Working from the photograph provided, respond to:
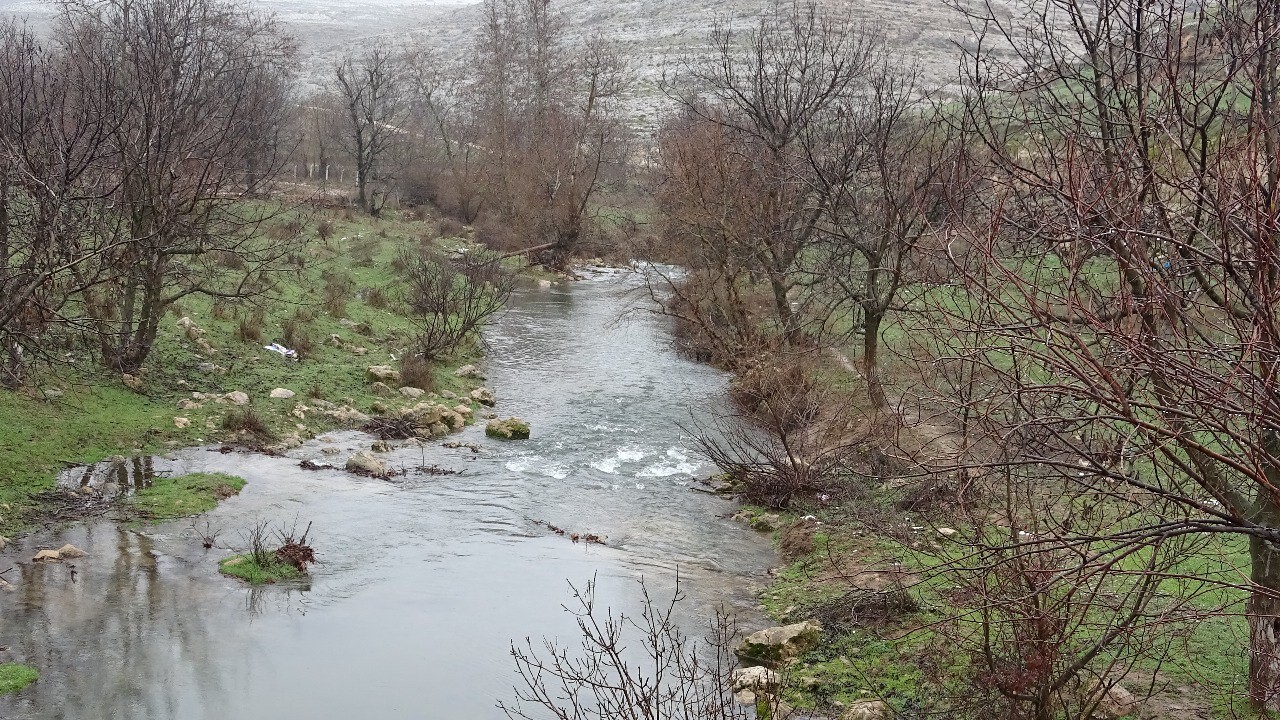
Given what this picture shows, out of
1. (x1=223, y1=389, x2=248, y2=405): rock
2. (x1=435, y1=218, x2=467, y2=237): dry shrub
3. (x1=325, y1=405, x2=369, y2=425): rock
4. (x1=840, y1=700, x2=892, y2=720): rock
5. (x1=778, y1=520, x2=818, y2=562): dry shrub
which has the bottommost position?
(x1=778, y1=520, x2=818, y2=562): dry shrub

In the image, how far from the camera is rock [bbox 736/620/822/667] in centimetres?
793

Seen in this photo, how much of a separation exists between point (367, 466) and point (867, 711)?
25.7ft

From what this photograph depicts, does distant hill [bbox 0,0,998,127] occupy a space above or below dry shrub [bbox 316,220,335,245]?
above

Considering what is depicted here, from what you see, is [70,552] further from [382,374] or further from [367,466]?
[382,374]

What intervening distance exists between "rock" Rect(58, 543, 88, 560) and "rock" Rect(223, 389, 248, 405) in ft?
17.4

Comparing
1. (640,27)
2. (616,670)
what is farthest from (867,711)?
(640,27)

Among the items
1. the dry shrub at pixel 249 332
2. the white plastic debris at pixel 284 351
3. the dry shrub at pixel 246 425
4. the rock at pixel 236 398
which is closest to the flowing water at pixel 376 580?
the dry shrub at pixel 246 425

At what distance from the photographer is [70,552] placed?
8961 millimetres

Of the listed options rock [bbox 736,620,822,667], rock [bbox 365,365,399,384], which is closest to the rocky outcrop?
rock [bbox 736,620,822,667]

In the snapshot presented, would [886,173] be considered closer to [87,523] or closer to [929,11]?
[87,523]

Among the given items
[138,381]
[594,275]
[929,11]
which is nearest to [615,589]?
[138,381]

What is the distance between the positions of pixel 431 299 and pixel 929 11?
289 feet

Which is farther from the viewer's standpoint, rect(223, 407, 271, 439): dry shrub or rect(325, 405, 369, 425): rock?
rect(325, 405, 369, 425): rock

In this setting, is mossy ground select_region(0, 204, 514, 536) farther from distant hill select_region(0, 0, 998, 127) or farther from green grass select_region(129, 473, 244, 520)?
distant hill select_region(0, 0, 998, 127)
